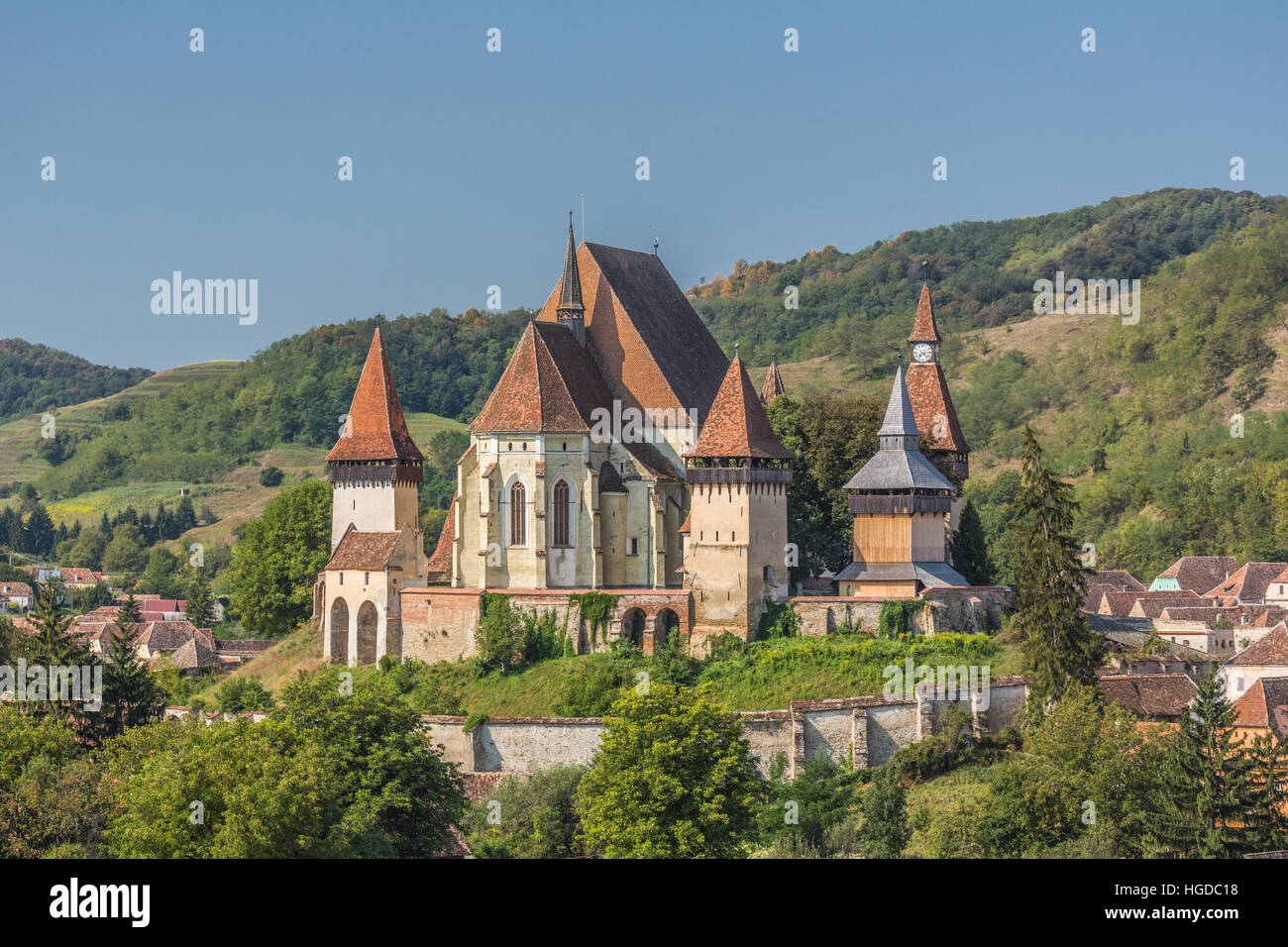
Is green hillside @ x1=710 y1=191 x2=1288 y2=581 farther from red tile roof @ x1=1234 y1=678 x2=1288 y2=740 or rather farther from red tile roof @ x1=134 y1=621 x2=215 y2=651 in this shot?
red tile roof @ x1=134 y1=621 x2=215 y2=651

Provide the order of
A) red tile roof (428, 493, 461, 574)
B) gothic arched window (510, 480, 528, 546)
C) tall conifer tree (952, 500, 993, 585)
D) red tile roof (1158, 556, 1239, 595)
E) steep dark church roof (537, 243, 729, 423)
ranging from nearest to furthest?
gothic arched window (510, 480, 528, 546) → tall conifer tree (952, 500, 993, 585) → steep dark church roof (537, 243, 729, 423) → red tile roof (428, 493, 461, 574) → red tile roof (1158, 556, 1239, 595)

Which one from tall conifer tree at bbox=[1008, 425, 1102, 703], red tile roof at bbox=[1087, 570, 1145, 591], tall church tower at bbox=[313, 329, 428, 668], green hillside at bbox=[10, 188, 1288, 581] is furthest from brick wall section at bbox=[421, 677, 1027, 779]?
red tile roof at bbox=[1087, 570, 1145, 591]

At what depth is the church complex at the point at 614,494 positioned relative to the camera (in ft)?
151

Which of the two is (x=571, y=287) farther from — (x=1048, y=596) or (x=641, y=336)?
(x=1048, y=596)

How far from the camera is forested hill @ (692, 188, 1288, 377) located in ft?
504

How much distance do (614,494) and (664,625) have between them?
5783 millimetres

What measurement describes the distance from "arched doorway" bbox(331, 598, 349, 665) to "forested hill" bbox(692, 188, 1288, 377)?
93.6m

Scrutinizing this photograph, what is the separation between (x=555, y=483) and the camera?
49375mm

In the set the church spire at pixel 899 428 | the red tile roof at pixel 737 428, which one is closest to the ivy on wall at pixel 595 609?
the red tile roof at pixel 737 428

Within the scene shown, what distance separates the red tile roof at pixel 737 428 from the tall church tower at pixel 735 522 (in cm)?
3

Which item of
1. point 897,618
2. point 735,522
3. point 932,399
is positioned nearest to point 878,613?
point 897,618

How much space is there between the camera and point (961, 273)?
6713 inches
